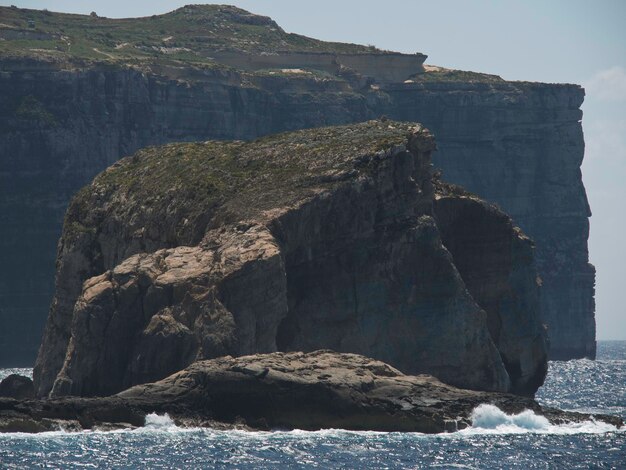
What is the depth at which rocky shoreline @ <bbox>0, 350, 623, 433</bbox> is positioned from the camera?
110 meters

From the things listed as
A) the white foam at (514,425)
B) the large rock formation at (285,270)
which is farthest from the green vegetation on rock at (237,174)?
the white foam at (514,425)

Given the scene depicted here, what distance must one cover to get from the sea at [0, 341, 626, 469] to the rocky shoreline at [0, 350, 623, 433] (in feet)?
2.50

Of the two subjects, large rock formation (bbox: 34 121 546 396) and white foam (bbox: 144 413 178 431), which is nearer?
white foam (bbox: 144 413 178 431)

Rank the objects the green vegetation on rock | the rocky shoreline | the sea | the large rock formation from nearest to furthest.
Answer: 1. the sea
2. the rocky shoreline
3. the large rock formation
4. the green vegetation on rock

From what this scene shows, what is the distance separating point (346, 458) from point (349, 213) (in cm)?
3026

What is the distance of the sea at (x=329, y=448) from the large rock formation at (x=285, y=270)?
10.3 metres

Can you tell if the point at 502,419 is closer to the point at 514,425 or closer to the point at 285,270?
the point at 514,425

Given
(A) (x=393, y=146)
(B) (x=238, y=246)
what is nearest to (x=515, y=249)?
(A) (x=393, y=146)

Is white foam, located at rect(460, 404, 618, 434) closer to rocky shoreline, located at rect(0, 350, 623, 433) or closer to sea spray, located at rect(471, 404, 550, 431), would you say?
sea spray, located at rect(471, 404, 550, 431)

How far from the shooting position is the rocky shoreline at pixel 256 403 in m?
110

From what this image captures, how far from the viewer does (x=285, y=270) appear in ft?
411

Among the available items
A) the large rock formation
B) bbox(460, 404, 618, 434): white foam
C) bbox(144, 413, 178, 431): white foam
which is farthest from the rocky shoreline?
the large rock formation

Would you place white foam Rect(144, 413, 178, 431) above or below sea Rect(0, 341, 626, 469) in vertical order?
above

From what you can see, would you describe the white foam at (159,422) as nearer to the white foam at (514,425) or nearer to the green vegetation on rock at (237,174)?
the white foam at (514,425)
